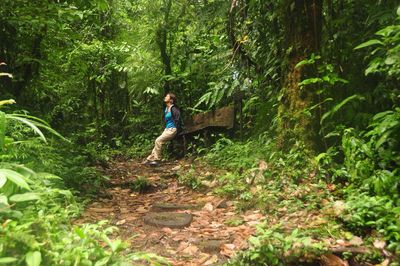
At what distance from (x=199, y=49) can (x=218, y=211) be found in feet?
21.3

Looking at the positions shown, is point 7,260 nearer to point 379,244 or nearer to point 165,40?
point 379,244

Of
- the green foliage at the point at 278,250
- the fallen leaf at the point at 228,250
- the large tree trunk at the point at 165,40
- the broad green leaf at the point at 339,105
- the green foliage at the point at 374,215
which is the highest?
the large tree trunk at the point at 165,40

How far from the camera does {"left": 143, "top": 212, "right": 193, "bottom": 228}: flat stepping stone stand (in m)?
4.53

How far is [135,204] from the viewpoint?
5.72 metres

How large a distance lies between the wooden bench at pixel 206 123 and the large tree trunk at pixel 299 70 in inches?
139

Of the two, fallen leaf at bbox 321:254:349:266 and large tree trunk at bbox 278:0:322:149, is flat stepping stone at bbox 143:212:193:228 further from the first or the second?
fallen leaf at bbox 321:254:349:266

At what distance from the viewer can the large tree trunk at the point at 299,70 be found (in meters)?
4.98

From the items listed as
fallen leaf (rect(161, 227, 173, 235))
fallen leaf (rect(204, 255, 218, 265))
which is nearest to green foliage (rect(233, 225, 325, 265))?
fallen leaf (rect(204, 255, 218, 265))

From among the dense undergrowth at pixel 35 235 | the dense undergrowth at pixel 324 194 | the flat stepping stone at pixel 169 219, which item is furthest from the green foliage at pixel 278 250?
the flat stepping stone at pixel 169 219

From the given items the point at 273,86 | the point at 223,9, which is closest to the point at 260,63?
the point at 273,86

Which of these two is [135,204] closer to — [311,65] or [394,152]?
[311,65]

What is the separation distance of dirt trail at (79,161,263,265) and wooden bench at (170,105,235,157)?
86.6 inches

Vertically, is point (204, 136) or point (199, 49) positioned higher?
point (199, 49)

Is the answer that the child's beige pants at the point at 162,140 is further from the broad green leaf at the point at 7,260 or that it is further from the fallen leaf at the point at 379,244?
the broad green leaf at the point at 7,260
